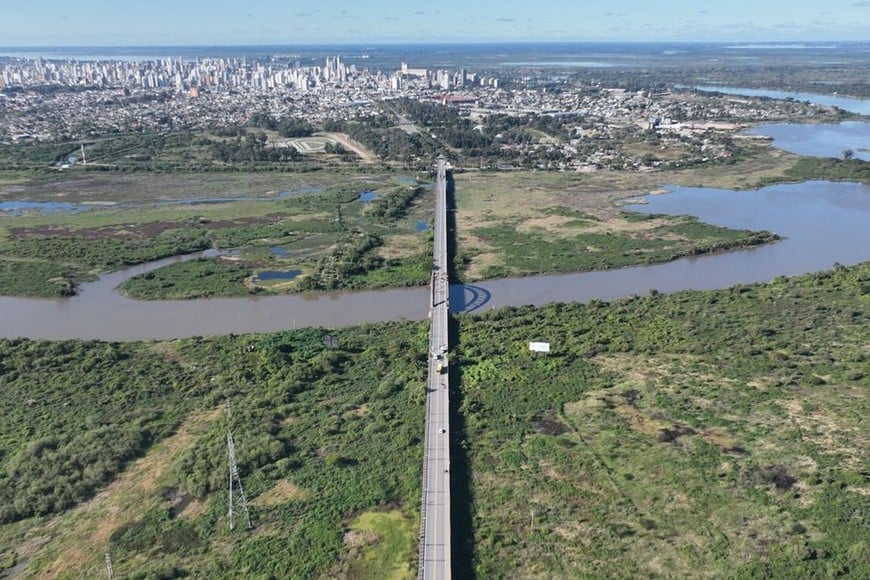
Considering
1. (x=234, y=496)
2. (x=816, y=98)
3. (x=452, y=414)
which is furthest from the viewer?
(x=816, y=98)

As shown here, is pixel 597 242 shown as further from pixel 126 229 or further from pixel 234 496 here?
pixel 126 229

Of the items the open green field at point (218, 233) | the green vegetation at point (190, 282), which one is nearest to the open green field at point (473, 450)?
the green vegetation at point (190, 282)

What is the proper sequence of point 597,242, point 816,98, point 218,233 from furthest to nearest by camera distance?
point 816,98 → point 218,233 → point 597,242

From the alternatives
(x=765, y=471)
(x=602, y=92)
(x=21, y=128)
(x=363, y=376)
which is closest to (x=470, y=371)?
(x=363, y=376)

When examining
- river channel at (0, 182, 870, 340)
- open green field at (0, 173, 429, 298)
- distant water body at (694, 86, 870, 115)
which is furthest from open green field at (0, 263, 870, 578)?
distant water body at (694, 86, 870, 115)

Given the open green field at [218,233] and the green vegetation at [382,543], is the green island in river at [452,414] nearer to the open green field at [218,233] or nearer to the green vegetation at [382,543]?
the green vegetation at [382,543]

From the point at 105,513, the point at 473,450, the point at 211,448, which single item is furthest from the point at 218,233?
the point at 473,450

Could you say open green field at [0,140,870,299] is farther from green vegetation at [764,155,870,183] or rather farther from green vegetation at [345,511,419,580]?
green vegetation at [345,511,419,580]
